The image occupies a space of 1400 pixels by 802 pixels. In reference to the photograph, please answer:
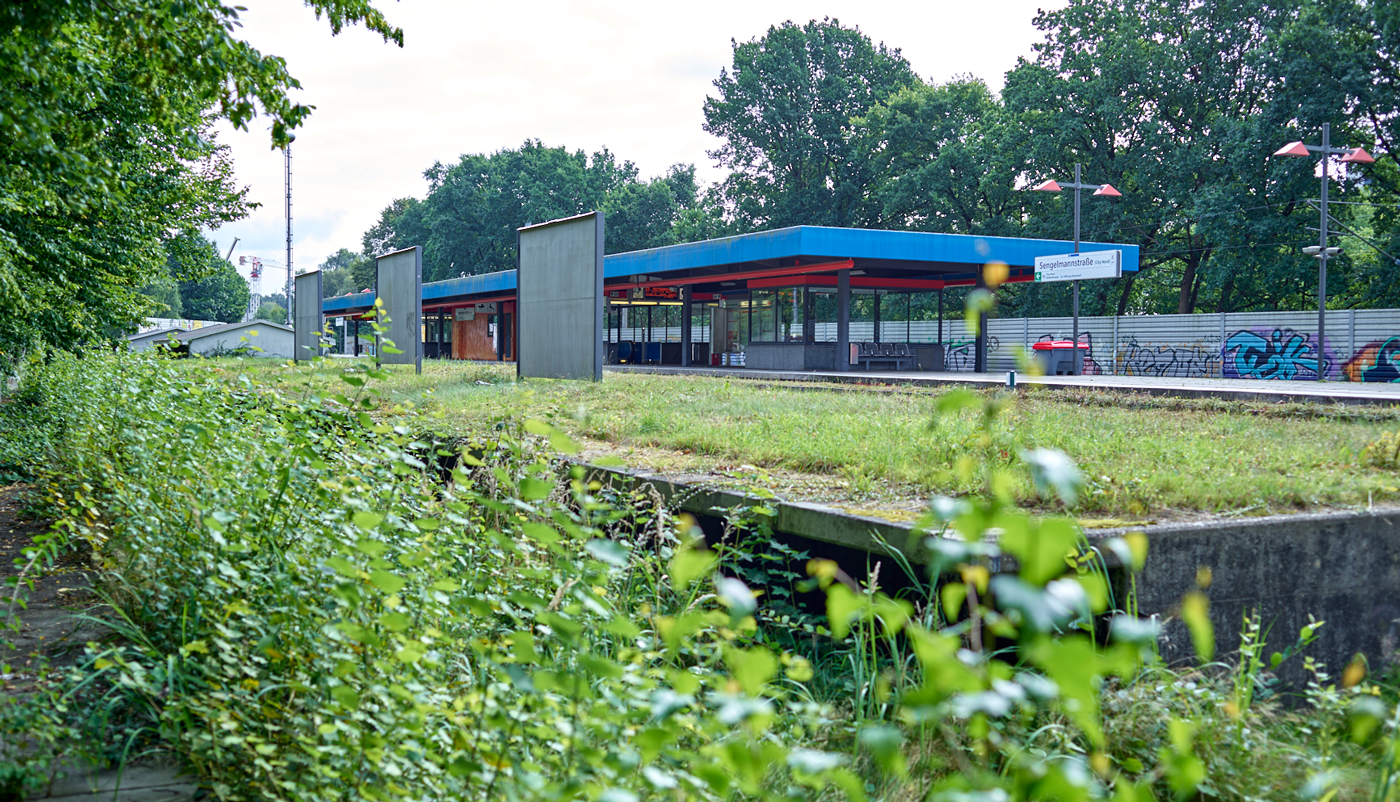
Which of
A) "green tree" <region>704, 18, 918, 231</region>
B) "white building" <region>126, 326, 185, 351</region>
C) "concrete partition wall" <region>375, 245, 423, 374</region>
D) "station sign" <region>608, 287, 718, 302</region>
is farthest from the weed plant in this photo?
"green tree" <region>704, 18, 918, 231</region>

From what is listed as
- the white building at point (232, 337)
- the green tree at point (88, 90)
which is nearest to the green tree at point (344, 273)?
the white building at point (232, 337)

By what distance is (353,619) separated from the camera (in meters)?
2.80

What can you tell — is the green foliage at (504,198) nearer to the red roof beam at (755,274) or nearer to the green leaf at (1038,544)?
the red roof beam at (755,274)

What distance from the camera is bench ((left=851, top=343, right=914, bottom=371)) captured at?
2661cm

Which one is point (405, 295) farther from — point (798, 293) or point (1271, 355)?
point (1271, 355)

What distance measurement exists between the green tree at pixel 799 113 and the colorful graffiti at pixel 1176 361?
2408cm

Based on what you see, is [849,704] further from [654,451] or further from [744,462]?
[654,451]

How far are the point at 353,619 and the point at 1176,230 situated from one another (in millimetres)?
39163

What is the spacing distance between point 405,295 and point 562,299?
7.33 meters

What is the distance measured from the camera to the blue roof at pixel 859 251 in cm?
2206

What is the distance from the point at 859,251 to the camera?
2228cm

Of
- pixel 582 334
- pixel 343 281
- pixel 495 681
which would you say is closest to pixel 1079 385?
pixel 582 334

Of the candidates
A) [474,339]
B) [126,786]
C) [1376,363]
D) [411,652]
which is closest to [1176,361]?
[1376,363]

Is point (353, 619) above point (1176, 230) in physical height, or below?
below
